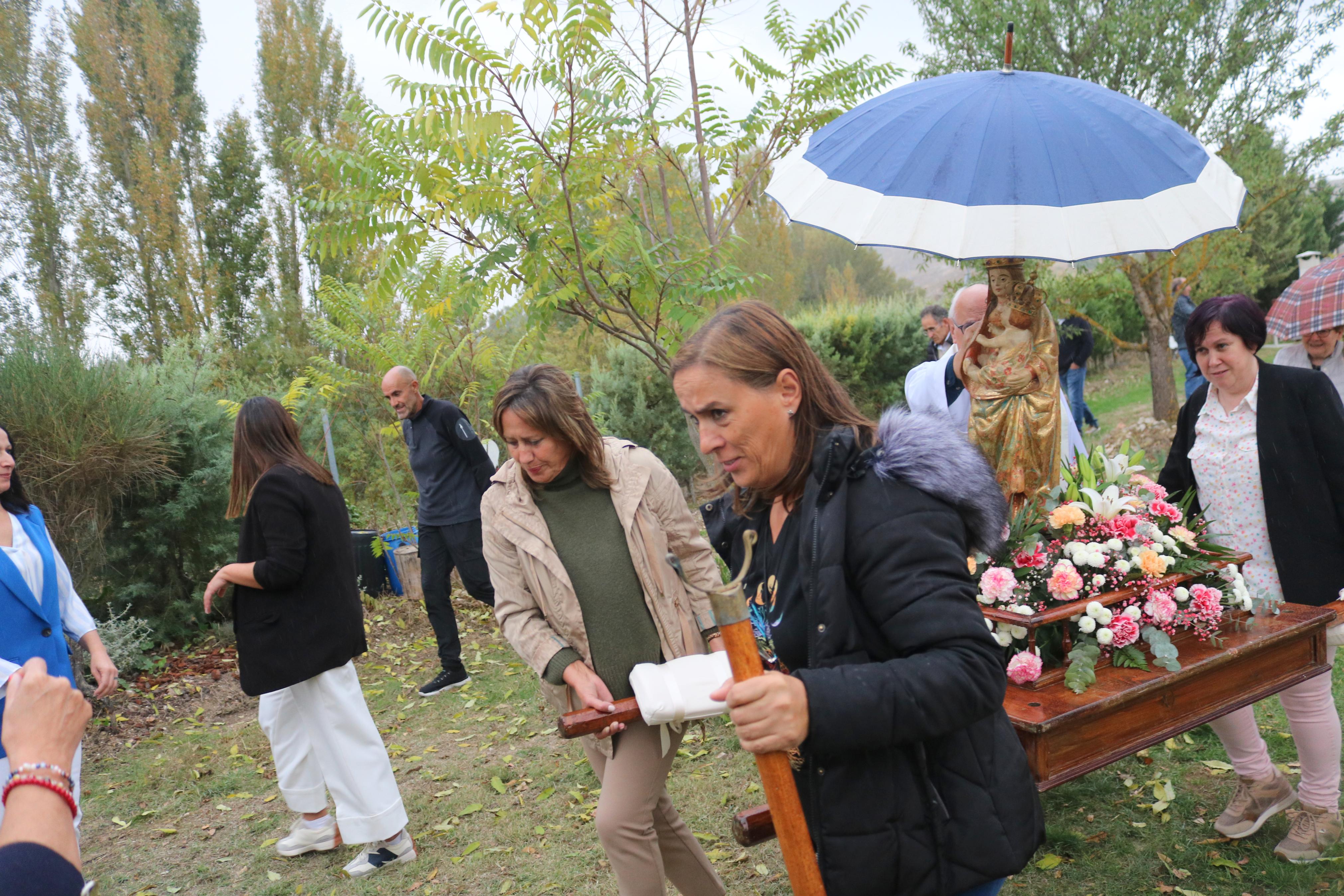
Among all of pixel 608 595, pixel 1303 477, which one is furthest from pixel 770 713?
pixel 1303 477

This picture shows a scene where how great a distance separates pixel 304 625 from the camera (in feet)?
14.4

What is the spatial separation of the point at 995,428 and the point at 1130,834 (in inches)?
79.2

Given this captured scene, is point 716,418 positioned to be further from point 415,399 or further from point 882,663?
point 415,399

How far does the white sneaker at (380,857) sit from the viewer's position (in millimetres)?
4613

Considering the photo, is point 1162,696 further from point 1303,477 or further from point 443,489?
point 443,489

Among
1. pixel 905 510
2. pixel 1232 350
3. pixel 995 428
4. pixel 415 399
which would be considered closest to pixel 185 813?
pixel 415 399

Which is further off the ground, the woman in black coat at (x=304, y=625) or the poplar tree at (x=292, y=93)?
the poplar tree at (x=292, y=93)

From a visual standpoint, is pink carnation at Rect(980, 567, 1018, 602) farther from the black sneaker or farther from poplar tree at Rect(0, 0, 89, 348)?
poplar tree at Rect(0, 0, 89, 348)

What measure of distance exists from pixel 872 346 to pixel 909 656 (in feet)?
53.5

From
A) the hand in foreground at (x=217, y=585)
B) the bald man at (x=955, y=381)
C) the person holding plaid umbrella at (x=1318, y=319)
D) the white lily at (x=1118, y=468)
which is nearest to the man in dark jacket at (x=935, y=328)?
the person holding plaid umbrella at (x=1318, y=319)

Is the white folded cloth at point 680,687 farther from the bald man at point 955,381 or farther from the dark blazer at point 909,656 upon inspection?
the bald man at point 955,381

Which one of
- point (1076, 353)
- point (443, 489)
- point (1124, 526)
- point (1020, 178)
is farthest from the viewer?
point (1076, 353)

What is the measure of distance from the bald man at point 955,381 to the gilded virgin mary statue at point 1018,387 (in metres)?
0.38

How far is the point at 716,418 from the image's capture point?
72.6 inches
